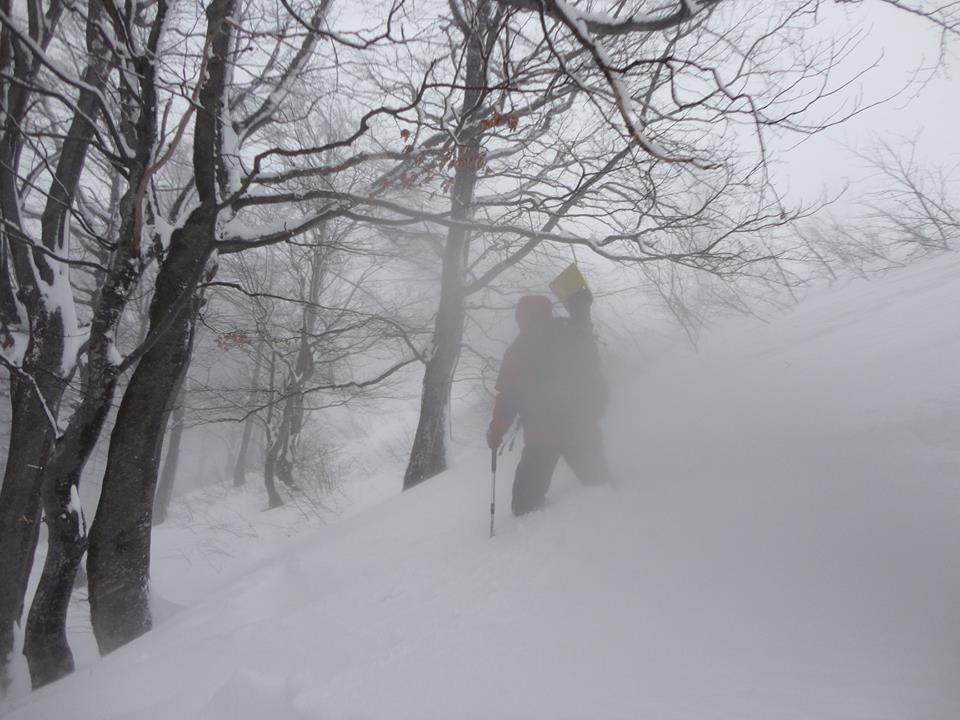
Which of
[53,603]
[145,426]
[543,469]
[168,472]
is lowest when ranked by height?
[543,469]

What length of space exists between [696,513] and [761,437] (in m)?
0.77

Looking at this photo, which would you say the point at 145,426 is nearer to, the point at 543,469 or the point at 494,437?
the point at 494,437

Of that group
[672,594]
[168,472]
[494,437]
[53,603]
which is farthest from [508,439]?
[168,472]

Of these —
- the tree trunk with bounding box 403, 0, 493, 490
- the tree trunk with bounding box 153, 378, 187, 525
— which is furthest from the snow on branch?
the tree trunk with bounding box 153, 378, 187, 525

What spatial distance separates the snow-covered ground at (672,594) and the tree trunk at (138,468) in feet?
2.01

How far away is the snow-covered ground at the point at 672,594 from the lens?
1.39 meters

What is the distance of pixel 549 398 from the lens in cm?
326

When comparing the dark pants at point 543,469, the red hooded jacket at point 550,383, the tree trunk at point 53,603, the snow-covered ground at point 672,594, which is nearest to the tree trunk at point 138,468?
the tree trunk at point 53,603

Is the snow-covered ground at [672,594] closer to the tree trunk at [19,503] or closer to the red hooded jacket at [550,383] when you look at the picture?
the red hooded jacket at [550,383]

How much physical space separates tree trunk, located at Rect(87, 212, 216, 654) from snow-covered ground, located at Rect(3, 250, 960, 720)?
614 mm

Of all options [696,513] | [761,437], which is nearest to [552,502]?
[696,513]

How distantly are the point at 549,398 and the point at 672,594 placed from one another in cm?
161

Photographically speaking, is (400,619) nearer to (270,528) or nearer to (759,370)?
(759,370)

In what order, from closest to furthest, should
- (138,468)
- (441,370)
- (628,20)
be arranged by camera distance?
(628,20) → (138,468) → (441,370)
